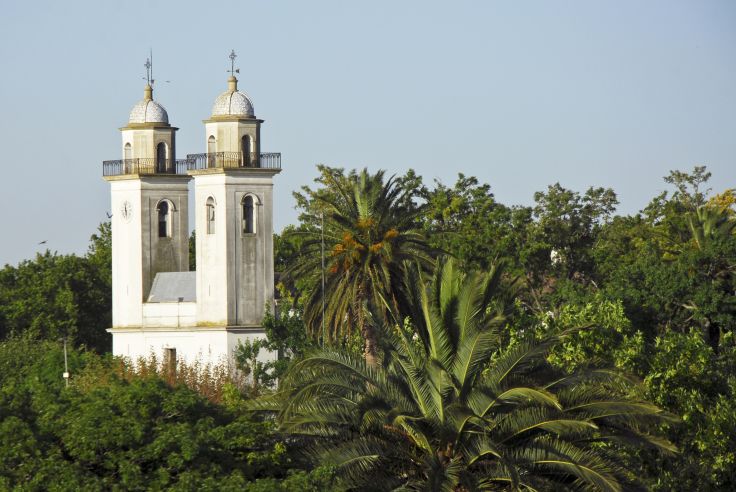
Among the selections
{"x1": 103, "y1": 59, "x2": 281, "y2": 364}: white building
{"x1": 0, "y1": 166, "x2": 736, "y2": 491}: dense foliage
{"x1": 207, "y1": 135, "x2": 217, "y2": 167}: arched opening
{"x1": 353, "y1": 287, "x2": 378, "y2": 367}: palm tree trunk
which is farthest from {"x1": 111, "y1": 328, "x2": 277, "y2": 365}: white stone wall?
{"x1": 353, "y1": 287, "x2": 378, "y2": 367}: palm tree trunk

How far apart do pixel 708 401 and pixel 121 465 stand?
14.5 metres

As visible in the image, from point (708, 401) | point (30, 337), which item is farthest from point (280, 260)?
point (708, 401)

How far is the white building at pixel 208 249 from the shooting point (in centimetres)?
7244

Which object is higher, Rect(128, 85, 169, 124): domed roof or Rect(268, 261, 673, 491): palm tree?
Rect(128, 85, 169, 124): domed roof

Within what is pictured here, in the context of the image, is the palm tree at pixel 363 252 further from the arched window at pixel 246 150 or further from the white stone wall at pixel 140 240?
the white stone wall at pixel 140 240

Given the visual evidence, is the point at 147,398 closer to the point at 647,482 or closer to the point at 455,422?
the point at 455,422

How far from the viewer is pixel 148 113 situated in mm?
77688

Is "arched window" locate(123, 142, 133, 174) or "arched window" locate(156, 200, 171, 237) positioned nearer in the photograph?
"arched window" locate(123, 142, 133, 174)

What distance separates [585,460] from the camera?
29.7 metres

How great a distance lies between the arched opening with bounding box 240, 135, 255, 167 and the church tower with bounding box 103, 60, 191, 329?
514cm

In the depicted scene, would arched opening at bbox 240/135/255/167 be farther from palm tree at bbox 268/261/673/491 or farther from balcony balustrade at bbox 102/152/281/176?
palm tree at bbox 268/261/673/491

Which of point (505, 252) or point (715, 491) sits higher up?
point (505, 252)

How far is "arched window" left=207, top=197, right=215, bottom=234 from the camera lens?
73.1 m

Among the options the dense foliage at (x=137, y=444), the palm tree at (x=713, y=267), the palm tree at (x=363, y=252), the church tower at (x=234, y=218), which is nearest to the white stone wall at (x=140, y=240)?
the church tower at (x=234, y=218)
